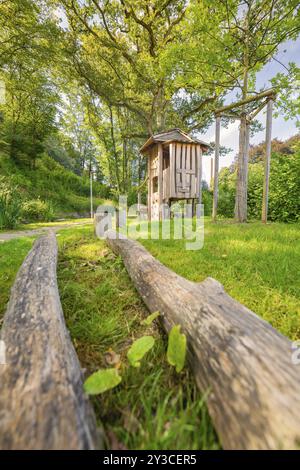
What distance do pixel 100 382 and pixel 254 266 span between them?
218 cm

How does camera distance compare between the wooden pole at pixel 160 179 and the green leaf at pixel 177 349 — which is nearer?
the green leaf at pixel 177 349

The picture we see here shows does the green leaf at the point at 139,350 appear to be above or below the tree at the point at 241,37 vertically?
below

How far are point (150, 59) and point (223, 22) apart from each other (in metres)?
4.04

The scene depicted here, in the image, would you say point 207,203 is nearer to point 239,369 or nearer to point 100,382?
point 239,369

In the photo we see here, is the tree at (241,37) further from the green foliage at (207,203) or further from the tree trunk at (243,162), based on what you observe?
the green foliage at (207,203)

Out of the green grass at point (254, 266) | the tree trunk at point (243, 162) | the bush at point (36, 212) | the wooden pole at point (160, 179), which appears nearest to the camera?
the green grass at point (254, 266)

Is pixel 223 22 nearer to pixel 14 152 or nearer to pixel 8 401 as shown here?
pixel 8 401

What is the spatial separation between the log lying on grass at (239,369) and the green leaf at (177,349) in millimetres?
71

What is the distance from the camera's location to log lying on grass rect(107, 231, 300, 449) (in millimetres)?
650

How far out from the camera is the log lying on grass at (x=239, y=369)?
65 centimetres

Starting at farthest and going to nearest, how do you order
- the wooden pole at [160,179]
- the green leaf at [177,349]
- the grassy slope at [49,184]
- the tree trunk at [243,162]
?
the grassy slope at [49,184] < the wooden pole at [160,179] < the tree trunk at [243,162] < the green leaf at [177,349]

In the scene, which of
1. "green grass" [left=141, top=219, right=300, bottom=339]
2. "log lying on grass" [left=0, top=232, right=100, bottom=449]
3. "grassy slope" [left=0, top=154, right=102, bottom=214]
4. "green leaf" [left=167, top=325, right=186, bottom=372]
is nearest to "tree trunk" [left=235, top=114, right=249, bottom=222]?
"green grass" [left=141, top=219, right=300, bottom=339]

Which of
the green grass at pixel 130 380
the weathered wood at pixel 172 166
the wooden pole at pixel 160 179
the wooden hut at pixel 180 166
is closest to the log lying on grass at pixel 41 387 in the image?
the green grass at pixel 130 380

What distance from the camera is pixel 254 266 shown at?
8.15 ft
